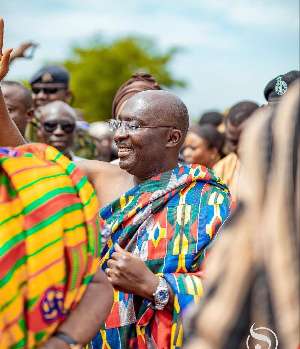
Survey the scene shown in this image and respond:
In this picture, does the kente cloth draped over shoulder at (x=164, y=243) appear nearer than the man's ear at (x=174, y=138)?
Yes

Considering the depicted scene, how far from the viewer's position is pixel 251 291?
1.74 meters

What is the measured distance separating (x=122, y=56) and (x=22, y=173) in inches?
2207

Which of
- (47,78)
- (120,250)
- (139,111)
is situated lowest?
(120,250)

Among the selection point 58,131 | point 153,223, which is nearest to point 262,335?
point 153,223

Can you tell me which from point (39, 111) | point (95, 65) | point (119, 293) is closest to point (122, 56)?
point (95, 65)

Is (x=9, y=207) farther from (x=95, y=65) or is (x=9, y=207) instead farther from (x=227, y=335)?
(x=95, y=65)

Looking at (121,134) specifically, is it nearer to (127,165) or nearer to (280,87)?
(127,165)

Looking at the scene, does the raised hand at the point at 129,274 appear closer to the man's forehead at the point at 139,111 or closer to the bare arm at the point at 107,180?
the bare arm at the point at 107,180

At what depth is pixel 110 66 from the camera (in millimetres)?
56656

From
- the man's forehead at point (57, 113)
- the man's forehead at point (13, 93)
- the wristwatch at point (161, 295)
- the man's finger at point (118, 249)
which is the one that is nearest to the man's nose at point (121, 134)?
the man's finger at point (118, 249)

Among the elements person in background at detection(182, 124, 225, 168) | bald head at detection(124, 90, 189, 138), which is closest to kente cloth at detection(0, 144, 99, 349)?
bald head at detection(124, 90, 189, 138)

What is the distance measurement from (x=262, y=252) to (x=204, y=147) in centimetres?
726

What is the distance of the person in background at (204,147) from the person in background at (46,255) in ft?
20.7

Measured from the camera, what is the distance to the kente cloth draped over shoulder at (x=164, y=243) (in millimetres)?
4070
